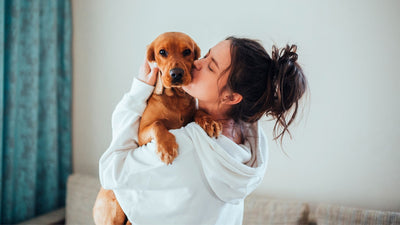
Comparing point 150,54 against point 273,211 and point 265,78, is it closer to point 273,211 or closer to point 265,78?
point 265,78

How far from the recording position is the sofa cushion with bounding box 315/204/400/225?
1.47m

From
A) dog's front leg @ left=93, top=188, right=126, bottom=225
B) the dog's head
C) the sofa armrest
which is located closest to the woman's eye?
the dog's head

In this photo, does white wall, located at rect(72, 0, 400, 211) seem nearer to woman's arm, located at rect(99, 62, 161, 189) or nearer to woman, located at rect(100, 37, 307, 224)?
woman, located at rect(100, 37, 307, 224)

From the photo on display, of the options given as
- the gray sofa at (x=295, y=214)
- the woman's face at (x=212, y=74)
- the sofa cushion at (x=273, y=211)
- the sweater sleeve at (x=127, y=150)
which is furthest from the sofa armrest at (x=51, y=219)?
the woman's face at (x=212, y=74)

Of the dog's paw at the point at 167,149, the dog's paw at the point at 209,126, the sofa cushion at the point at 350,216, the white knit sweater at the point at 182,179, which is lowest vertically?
the sofa cushion at the point at 350,216

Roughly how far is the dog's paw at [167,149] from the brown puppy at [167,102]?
0.04 m

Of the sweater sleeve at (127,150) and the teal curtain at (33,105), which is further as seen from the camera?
the teal curtain at (33,105)

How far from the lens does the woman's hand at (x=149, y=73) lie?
1.01 meters

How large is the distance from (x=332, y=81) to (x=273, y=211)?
2.62ft

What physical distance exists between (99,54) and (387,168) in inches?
81.2

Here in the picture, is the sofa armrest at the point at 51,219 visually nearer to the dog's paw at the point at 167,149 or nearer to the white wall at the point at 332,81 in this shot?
the white wall at the point at 332,81

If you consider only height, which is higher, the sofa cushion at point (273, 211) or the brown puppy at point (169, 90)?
the brown puppy at point (169, 90)

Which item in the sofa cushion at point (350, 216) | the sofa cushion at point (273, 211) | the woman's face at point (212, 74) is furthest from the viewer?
the sofa cushion at point (273, 211)

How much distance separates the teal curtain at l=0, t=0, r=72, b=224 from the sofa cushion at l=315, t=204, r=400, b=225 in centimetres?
201
